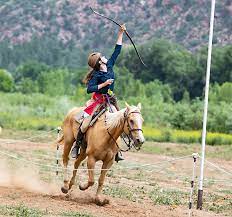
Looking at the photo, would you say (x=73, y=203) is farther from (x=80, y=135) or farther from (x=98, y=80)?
(x=98, y=80)

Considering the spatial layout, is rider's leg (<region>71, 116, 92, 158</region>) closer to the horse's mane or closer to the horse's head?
the horse's mane

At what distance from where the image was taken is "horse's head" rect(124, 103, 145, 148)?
438 inches

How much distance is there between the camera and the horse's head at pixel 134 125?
11117 millimetres

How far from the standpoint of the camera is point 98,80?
487 inches

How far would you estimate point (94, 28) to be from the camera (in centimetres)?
9456

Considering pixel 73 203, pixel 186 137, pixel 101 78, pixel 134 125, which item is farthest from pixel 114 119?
pixel 186 137

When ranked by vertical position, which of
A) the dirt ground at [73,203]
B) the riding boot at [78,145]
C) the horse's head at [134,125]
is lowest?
the dirt ground at [73,203]

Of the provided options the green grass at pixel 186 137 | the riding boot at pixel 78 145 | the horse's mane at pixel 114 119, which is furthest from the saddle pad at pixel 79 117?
the green grass at pixel 186 137

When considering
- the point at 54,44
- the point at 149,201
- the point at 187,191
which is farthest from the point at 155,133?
the point at 54,44

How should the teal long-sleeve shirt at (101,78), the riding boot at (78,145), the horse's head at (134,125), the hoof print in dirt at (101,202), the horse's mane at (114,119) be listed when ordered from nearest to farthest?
the horse's head at (134,125), the horse's mane at (114,119), the hoof print in dirt at (101,202), the teal long-sleeve shirt at (101,78), the riding boot at (78,145)

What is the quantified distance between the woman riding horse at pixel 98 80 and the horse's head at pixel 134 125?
934mm

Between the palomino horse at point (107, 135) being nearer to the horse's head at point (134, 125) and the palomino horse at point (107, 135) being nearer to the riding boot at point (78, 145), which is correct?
the horse's head at point (134, 125)

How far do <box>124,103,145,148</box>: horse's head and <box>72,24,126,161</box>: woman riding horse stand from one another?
934mm

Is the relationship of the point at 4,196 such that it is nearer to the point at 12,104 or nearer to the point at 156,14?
the point at 12,104
